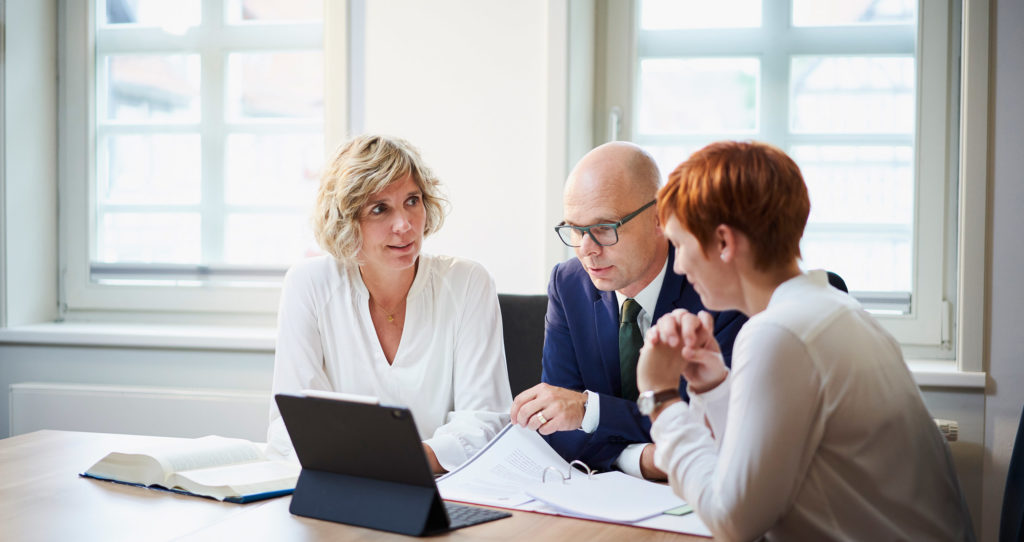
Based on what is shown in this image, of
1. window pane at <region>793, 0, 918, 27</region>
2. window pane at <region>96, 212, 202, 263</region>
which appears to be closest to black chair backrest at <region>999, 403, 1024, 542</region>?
window pane at <region>793, 0, 918, 27</region>

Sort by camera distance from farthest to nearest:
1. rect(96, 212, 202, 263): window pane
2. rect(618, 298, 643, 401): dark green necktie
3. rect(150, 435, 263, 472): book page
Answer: rect(96, 212, 202, 263): window pane → rect(618, 298, 643, 401): dark green necktie → rect(150, 435, 263, 472): book page

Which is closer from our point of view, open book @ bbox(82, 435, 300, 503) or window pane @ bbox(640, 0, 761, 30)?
open book @ bbox(82, 435, 300, 503)

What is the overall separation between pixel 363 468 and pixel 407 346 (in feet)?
2.75

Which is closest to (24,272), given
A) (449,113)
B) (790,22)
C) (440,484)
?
(449,113)

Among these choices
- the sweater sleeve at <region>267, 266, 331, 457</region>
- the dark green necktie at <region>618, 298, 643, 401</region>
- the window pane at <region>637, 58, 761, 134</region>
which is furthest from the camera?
the window pane at <region>637, 58, 761, 134</region>

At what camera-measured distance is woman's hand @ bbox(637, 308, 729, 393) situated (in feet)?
3.84

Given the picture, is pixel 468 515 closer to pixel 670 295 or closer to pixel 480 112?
pixel 670 295

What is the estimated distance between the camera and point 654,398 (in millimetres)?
1142

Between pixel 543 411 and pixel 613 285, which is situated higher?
pixel 613 285

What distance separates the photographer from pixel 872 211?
9.37 ft

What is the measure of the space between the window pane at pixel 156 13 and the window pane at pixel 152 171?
0.45 meters

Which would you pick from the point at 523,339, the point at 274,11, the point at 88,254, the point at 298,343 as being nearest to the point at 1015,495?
the point at 523,339

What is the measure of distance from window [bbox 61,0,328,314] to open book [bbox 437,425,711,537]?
6.58ft

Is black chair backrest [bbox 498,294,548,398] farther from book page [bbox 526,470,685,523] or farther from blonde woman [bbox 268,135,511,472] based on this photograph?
book page [bbox 526,470,685,523]
